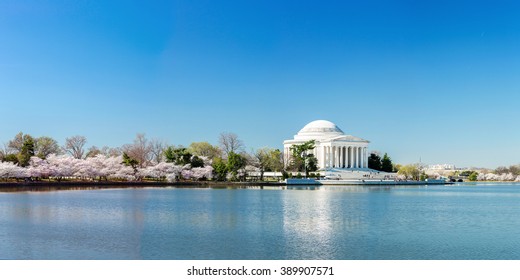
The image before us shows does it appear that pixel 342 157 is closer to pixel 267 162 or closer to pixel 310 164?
pixel 310 164

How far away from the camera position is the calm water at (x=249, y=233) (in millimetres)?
20344

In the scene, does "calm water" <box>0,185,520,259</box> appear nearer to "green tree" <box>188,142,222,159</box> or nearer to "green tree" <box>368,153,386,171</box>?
"green tree" <box>188,142,222,159</box>

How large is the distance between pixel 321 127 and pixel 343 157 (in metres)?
10.5

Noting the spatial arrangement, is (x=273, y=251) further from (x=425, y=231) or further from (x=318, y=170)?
(x=318, y=170)

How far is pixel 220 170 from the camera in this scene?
277ft

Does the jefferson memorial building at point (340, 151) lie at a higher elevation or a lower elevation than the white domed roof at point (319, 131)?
lower

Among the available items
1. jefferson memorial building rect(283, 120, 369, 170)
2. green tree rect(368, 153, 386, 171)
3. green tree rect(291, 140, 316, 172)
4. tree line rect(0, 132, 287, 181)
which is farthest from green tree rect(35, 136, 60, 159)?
green tree rect(368, 153, 386, 171)

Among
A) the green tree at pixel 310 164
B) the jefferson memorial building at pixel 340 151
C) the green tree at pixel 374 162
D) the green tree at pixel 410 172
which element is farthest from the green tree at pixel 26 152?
the green tree at pixel 410 172

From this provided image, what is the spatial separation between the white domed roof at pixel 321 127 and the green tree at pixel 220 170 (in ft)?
143

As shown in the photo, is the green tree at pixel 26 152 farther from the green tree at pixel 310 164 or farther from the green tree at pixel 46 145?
the green tree at pixel 310 164

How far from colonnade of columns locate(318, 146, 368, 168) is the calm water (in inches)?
3175

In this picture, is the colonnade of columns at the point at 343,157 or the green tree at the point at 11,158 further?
the colonnade of columns at the point at 343,157

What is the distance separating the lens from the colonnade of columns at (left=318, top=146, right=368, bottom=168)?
118 m

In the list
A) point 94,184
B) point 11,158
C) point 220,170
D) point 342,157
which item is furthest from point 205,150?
point 11,158
